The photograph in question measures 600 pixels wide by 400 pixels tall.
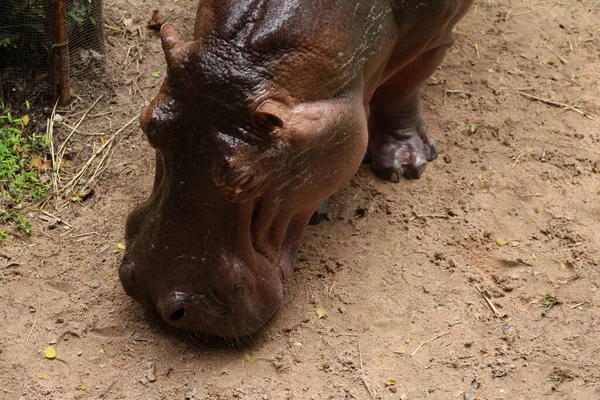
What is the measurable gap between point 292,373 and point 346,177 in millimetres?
804

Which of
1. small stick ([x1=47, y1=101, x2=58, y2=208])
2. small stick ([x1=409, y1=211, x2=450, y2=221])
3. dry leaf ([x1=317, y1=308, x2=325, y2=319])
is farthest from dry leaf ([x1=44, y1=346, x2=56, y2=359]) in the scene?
small stick ([x1=409, y1=211, x2=450, y2=221])

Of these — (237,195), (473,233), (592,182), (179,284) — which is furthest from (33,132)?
(592,182)

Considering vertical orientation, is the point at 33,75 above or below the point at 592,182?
above

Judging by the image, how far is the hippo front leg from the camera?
4082 millimetres

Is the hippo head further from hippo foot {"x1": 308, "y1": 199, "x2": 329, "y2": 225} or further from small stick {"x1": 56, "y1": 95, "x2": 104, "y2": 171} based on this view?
small stick {"x1": 56, "y1": 95, "x2": 104, "y2": 171}

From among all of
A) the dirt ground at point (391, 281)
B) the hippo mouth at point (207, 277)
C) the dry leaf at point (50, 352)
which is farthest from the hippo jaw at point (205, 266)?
the dry leaf at point (50, 352)

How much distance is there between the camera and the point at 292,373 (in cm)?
321

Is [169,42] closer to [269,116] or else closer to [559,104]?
[269,116]

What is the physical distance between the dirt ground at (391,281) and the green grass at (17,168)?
123 mm

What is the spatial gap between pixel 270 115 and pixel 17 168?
190cm

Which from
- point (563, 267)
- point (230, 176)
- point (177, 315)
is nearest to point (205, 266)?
point (177, 315)

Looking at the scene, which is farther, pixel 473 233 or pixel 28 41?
pixel 28 41

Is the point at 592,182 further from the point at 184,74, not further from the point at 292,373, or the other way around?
the point at 184,74

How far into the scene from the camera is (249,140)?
2.68 meters
